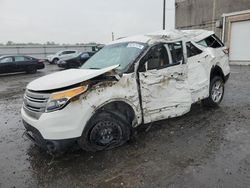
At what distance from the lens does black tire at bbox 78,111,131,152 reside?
344cm

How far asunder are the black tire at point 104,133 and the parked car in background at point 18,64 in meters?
15.2

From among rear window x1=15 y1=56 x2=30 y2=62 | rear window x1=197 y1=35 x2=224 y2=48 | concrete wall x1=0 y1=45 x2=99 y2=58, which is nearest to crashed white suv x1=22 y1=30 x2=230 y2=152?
rear window x1=197 y1=35 x2=224 y2=48

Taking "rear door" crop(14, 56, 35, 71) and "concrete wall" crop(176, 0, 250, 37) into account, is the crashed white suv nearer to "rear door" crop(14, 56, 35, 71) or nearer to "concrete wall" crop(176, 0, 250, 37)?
"rear door" crop(14, 56, 35, 71)

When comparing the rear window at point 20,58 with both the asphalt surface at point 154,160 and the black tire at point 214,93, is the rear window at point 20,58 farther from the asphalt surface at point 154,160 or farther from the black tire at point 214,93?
the black tire at point 214,93

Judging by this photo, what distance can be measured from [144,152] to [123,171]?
2.04 feet

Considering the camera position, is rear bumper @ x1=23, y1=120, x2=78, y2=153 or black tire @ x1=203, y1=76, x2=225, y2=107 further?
black tire @ x1=203, y1=76, x2=225, y2=107

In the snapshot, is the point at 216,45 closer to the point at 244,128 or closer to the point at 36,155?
the point at 244,128

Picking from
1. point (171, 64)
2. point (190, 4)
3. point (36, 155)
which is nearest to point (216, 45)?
point (171, 64)

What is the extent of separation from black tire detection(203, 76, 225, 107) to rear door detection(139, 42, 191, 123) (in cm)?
127

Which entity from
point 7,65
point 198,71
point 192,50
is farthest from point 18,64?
point 198,71

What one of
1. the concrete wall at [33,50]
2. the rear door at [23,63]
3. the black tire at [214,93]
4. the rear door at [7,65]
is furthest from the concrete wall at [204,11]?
the rear door at [7,65]

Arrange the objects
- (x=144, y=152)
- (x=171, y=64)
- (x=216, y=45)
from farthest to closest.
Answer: (x=216, y=45) → (x=171, y=64) → (x=144, y=152)

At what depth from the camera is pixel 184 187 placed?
8.95 ft

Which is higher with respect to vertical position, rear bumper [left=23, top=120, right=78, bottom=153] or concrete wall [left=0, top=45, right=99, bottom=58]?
concrete wall [left=0, top=45, right=99, bottom=58]
